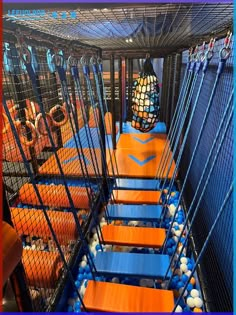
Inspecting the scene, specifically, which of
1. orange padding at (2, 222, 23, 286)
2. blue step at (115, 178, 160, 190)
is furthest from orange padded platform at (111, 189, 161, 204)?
orange padding at (2, 222, 23, 286)

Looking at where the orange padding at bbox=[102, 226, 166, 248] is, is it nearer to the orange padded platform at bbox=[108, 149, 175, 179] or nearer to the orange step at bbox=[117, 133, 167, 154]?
the orange padded platform at bbox=[108, 149, 175, 179]

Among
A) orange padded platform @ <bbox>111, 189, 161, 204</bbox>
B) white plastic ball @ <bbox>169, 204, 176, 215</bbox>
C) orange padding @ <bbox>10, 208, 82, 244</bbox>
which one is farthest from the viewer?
white plastic ball @ <bbox>169, 204, 176, 215</bbox>

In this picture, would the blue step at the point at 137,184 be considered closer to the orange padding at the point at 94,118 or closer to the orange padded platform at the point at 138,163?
the orange padded platform at the point at 138,163

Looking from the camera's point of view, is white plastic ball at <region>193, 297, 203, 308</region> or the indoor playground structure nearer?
the indoor playground structure

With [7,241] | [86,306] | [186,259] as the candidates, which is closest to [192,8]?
[7,241]

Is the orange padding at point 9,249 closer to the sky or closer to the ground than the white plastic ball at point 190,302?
closer to the sky

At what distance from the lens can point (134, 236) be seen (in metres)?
1.65

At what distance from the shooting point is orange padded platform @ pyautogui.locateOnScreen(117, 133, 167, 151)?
11.4 feet

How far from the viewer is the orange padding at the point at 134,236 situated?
5.22 ft

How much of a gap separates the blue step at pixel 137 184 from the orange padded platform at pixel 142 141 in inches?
36.8

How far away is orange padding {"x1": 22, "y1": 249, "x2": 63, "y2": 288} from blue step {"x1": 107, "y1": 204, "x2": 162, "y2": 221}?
561mm

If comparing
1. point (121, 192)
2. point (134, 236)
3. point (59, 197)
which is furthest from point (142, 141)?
point (134, 236)

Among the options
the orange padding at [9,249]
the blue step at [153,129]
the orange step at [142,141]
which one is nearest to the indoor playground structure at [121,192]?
the orange padding at [9,249]

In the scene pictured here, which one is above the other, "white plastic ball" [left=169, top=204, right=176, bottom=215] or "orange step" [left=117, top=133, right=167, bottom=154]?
"orange step" [left=117, top=133, right=167, bottom=154]
